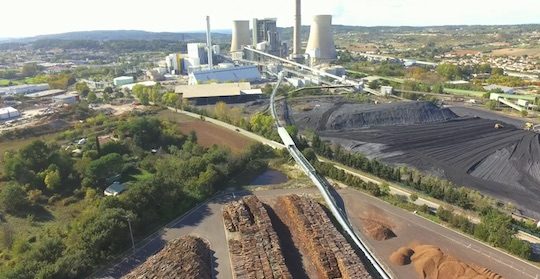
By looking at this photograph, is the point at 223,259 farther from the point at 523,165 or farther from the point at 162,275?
the point at 523,165

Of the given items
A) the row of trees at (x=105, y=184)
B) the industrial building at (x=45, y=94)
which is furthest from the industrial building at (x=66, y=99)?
the row of trees at (x=105, y=184)

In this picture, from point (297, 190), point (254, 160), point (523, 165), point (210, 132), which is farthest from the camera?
point (210, 132)

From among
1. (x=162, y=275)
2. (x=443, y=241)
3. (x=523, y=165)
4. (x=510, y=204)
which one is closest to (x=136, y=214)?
(x=162, y=275)

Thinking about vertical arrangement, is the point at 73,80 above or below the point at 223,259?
above

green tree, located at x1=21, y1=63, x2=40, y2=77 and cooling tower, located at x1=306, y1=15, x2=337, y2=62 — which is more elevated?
cooling tower, located at x1=306, y1=15, x2=337, y2=62

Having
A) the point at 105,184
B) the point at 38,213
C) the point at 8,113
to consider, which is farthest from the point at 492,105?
the point at 8,113

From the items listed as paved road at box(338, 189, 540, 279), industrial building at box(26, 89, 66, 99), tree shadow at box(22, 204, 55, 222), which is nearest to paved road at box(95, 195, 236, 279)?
tree shadow at box(22, 204, 55, 222)

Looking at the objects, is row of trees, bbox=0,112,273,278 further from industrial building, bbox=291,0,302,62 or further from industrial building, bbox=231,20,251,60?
industrial building, bbox=231,20,251,60

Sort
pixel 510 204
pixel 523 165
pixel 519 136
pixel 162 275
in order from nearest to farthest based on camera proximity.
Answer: pixel 162 275
pixel 510 204
pixel 523 165
pixel 519 136
